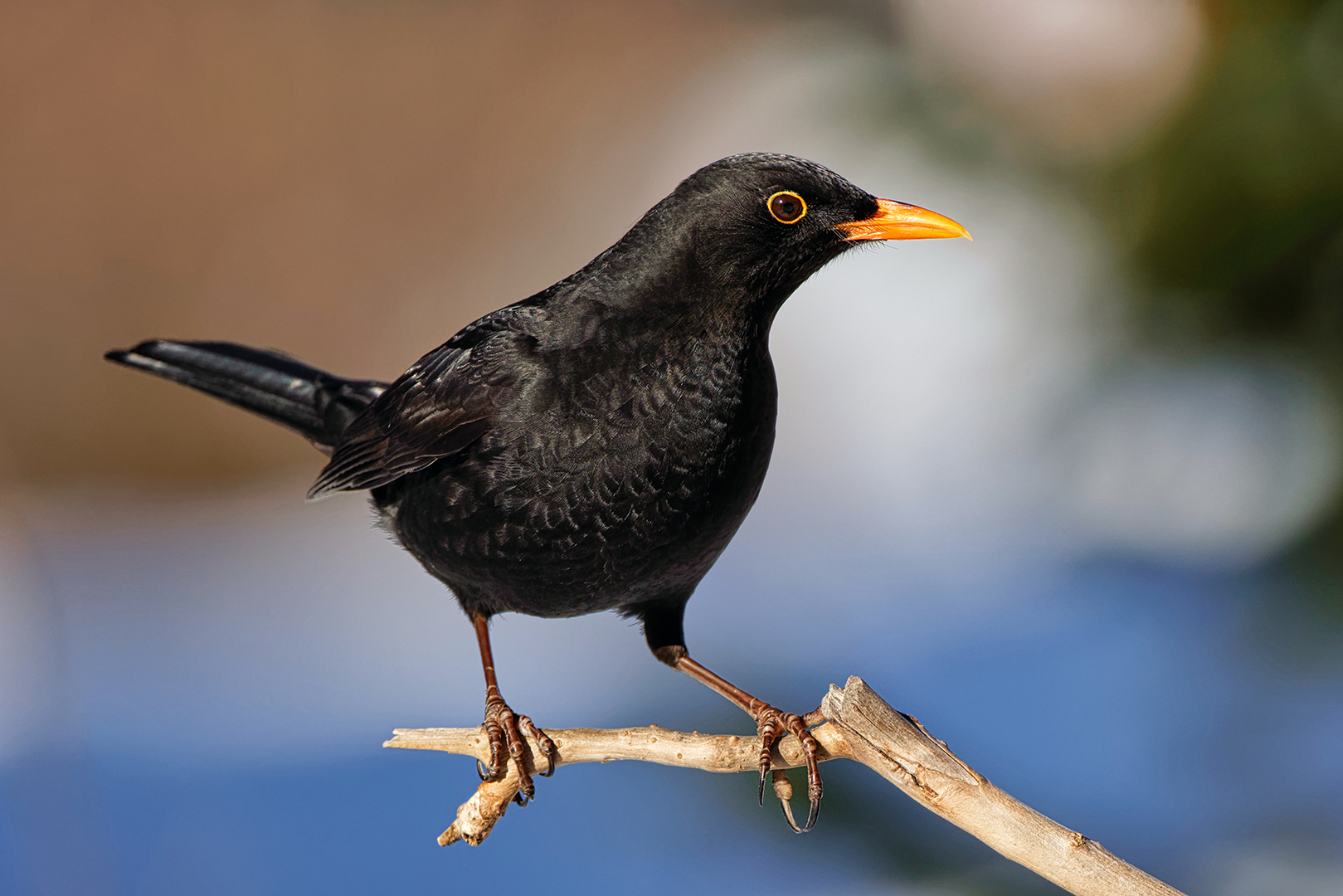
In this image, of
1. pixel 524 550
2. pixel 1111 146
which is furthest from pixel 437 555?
pixel 1111 146

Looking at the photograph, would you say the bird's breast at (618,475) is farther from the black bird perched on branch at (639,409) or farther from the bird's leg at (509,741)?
the bird's leg at (509,741)

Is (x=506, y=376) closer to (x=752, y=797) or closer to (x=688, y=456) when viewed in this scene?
(x=688, y=456)

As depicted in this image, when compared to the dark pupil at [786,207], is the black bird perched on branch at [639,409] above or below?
below

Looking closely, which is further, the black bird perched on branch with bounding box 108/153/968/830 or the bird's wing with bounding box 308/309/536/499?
the bird's wing with bounding box 308/309/536/499

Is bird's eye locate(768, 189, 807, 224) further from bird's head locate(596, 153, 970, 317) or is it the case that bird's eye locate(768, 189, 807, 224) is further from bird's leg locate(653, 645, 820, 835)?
bird's leg locate(653, 645, 820, 835)

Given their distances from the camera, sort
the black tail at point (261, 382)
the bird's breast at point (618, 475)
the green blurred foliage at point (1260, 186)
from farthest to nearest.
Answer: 1. the green blurred foliage at point (1260, 186)
2. the black tail at point (261, 382)
3. the bird's breast at point (618, 475)

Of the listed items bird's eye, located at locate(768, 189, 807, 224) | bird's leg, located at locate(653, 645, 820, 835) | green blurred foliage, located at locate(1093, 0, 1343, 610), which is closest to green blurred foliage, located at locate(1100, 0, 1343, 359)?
green blurred foliage, located at locate(1093, 0, 1343, 610)

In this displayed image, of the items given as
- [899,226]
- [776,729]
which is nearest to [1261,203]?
[899,226]

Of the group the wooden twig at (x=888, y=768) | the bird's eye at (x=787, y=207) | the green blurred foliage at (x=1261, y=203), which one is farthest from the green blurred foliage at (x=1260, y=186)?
the wooden twig at (x=888, y=768)
